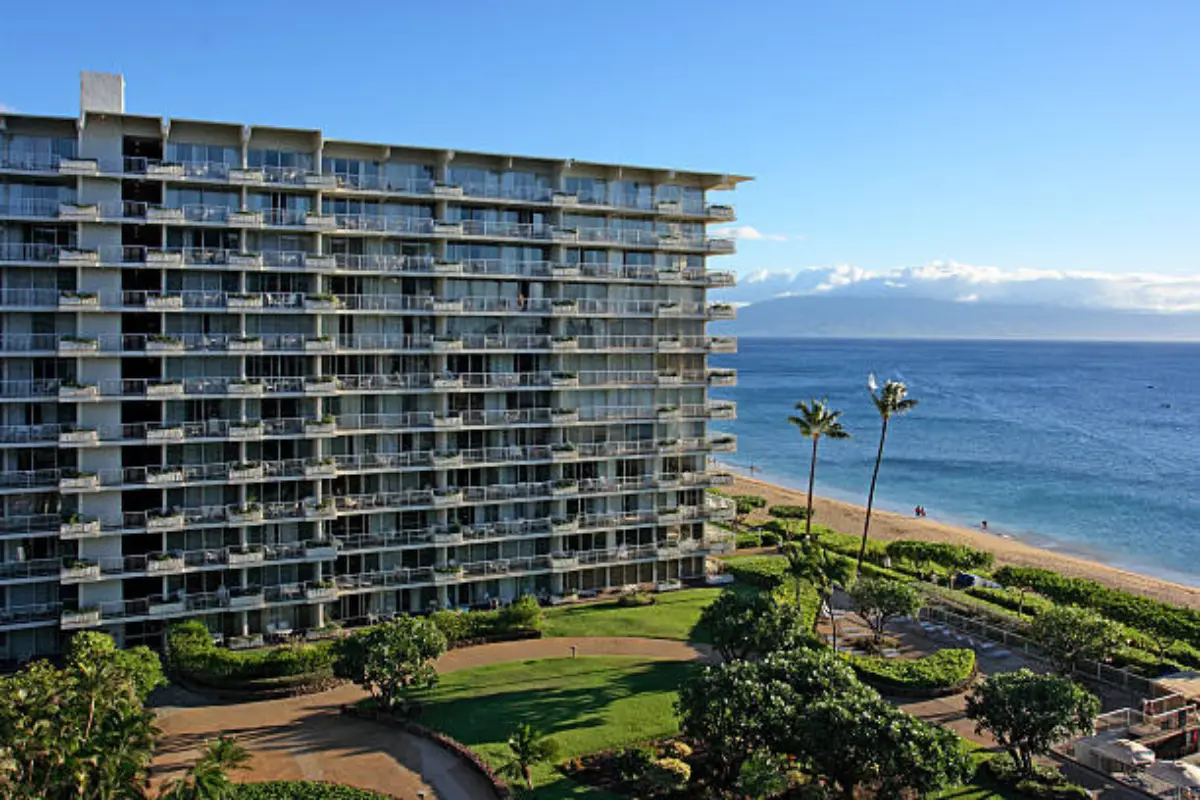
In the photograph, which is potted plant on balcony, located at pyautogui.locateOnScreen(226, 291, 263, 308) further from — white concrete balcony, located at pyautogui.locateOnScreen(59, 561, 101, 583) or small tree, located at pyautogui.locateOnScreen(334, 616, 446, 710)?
small tree, located at pyautogui.locateOnScreen(334, 616, 446, 710)

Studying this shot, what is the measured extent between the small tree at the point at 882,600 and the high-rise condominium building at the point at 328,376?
15.0m

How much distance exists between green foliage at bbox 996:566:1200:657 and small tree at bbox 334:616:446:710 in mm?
43101

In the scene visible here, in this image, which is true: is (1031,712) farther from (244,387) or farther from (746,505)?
(746,505)

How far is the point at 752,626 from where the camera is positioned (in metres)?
47.2

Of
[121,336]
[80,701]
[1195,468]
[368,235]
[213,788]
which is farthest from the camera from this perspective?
[1195,468]

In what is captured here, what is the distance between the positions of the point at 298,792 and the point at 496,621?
20741mm

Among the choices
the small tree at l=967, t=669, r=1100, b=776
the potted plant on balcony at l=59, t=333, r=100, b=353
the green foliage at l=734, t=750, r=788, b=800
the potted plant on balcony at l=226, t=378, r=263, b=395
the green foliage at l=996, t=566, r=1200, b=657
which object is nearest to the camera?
the green foliage at l=734, t=750, r=788, b=800

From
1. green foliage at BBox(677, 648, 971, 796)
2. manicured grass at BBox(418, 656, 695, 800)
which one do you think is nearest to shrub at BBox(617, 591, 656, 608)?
manicured grass at BBox(418, 656, 695, 800)

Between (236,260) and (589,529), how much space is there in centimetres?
2950

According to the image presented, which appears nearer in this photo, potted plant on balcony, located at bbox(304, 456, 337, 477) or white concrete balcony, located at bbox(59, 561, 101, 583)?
white concrete balcony, located at bbox(59, 561, 101, 583)

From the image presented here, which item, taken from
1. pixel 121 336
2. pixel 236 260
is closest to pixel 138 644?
pixel 121 336

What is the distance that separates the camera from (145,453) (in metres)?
54.6

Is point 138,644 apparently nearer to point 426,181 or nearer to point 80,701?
point 80,701

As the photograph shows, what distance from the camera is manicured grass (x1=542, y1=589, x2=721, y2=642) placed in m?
59.7
